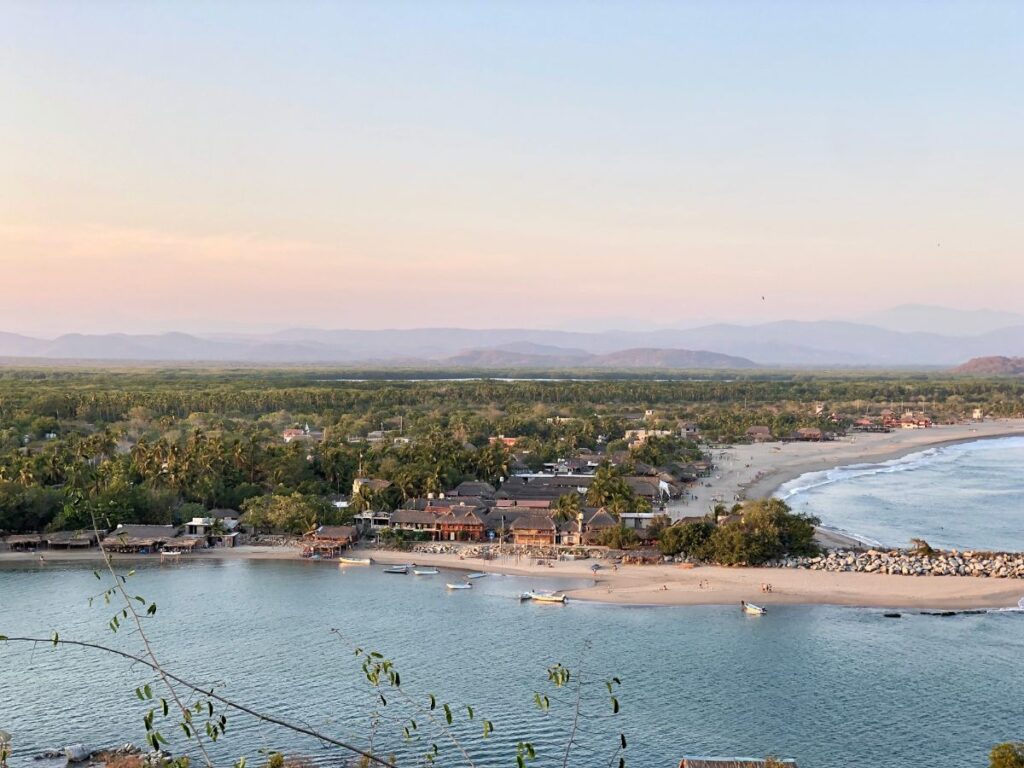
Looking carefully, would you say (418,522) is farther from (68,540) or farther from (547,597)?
(68,540)

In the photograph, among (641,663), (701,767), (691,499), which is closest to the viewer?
(701,767)

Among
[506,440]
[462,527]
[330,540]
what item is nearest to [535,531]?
[462,527]

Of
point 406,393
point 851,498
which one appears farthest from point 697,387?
point 851,498

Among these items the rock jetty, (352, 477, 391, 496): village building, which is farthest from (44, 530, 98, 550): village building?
the rock jetty

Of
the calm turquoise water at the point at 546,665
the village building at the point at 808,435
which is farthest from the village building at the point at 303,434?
the village building at the point at 808,435

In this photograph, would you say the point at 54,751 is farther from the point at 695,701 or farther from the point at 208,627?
the point at 695,701

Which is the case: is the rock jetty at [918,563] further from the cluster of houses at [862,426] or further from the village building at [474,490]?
the cluster of houses at [862,426]
